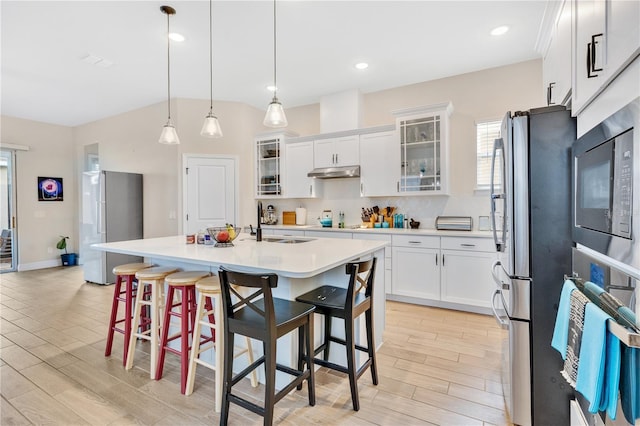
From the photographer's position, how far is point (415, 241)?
3.87m

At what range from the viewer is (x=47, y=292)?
15.2ft

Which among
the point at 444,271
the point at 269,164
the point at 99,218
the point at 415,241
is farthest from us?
the point at 269,164

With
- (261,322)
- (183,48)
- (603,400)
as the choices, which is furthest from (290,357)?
(183,48)

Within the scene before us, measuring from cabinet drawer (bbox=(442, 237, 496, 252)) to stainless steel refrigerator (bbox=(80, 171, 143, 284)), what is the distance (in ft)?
14.7

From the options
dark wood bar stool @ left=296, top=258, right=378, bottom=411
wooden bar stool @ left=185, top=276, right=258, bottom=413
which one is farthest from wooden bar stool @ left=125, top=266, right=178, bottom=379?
A: dark wood bar stool @ left=296, top=258, right=378, bottom=411

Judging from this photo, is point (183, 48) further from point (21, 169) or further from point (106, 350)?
point (21, 169)

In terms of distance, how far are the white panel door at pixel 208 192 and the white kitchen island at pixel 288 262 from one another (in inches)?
97.0

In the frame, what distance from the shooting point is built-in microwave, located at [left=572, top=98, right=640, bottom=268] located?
35.0 inches

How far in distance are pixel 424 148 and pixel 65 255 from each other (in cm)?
736

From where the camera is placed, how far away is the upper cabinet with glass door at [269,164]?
206 inches

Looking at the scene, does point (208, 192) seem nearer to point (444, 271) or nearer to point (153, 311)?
point (153, 311)

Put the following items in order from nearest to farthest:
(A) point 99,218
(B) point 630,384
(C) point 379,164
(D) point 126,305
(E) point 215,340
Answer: (B) point 630,384
(E) point 215,340
(D) point 126,305
(C) point 379,164
(A) point 99,218

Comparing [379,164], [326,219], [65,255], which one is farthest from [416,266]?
[65,255]

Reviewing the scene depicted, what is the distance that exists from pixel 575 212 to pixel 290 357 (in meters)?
1.79
